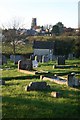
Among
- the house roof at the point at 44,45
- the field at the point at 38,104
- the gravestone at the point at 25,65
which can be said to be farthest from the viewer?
the house roof at the point at 44,45

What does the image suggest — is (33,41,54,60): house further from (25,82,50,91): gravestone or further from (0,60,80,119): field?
(0,60,80,119): field

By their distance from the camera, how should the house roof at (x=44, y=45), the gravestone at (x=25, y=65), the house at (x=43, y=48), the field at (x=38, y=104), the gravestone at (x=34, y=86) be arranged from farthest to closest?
the house roof at (x=44, y=45), the house at (x=43, y=48), the gravestone at (x=25, y=65), the gravestone at (x=34, y=86), the field at (x=38, y=104)

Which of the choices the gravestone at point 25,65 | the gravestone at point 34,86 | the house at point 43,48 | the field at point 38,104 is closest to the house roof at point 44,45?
the house at point 43,48

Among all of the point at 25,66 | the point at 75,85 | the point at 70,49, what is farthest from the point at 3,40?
the point at 75,85

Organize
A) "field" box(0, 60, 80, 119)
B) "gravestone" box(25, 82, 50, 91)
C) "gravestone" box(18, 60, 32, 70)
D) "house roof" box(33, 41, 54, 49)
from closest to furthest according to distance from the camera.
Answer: "field" box(0, 60, 80, 119) < "gravestone" box(25, 82, 50, 91) < "gravestone" box(18, 60, 32, 70) < "house roof" box(33, 41, 54, 49)

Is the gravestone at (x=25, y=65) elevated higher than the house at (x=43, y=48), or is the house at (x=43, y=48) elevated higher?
the house at (x=43, y=48)

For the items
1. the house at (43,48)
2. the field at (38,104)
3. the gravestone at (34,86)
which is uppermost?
the house at (43,48)

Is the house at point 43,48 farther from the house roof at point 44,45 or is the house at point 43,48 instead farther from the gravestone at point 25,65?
the gravestone at point 25,65

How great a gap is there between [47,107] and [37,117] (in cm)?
107

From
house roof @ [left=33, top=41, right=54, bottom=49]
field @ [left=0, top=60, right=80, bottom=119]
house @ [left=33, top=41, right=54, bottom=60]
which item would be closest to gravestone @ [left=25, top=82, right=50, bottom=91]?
field @ [left=0, top=60, right=80, bottom=119]

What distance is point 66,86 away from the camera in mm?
15156

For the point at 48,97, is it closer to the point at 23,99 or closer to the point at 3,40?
the point at 23,99

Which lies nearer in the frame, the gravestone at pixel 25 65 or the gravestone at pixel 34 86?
the gravestone at pixel 34 86

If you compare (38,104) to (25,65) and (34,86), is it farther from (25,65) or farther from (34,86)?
(25,65)
